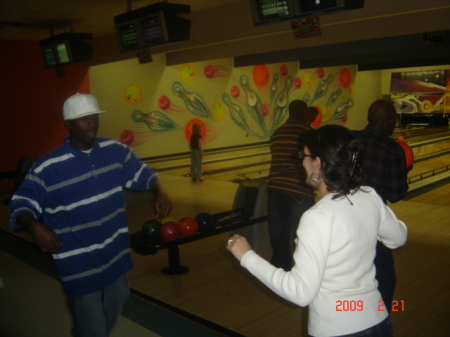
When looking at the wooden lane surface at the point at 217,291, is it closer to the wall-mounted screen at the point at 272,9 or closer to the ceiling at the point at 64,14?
the wall-mounted screen at the point at 272,9

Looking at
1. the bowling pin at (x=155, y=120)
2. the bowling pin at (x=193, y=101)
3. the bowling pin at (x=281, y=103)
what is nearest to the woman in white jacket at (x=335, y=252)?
the bowling pin at (x=155, y=120)

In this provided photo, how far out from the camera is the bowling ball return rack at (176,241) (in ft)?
11.4

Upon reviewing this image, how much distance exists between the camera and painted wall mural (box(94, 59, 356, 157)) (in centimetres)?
1050

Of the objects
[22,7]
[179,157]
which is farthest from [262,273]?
[179,157]

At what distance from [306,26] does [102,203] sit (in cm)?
271

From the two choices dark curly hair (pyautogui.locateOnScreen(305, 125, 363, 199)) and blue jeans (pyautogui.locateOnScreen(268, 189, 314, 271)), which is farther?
blue jeans (pyautogui.locateOnScreen(268, 189, 314, 271))

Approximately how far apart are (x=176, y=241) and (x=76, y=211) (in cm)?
165

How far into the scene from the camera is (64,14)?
5988mm

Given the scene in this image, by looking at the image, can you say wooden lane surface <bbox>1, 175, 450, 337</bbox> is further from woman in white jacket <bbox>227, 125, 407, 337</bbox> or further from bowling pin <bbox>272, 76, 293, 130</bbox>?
bowling pin <bbox>272, 76, 293, 130</bbox>

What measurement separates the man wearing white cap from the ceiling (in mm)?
3510

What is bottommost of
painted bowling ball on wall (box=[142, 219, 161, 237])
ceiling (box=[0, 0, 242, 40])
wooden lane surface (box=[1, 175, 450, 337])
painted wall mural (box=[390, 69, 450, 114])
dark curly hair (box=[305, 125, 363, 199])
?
painted wall mural (box=[390, 69, 450, 114])

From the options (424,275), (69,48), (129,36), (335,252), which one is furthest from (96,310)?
(69,48)

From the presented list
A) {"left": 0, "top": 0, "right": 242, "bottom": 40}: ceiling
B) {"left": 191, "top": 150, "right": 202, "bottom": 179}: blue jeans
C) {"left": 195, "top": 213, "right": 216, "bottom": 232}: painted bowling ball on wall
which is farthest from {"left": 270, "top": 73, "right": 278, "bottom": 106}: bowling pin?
{"left": 195, "top": 213, "right": 216, "bottom": 232}: painted bowling ball on wall

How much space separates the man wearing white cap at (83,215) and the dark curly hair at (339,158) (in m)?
1.08
